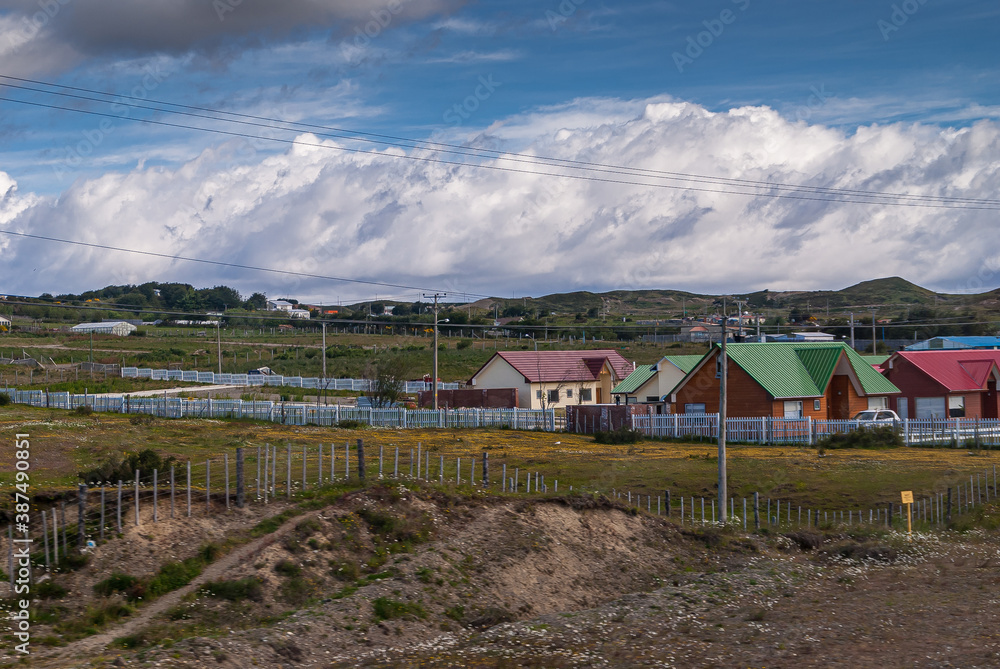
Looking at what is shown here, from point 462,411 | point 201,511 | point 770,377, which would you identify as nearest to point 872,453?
point 770,377

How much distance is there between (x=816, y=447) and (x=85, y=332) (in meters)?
146

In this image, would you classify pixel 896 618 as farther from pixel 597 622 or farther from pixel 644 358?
pixel 644 358

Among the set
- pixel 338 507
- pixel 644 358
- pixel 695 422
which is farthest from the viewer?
pixel 644 358

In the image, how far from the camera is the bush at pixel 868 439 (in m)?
44.1

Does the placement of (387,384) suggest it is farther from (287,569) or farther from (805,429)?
(287,569)

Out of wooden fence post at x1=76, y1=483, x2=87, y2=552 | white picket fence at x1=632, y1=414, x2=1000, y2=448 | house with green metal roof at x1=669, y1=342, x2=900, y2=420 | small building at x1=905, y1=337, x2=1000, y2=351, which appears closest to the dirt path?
wooden fence post at x1=76, y1=483, x2=87, y2=552

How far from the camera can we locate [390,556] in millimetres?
18391

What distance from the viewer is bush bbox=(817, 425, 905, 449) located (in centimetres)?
4412

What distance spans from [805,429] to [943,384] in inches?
541

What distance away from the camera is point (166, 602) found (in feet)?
49.6

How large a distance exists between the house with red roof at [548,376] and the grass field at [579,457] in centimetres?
1558

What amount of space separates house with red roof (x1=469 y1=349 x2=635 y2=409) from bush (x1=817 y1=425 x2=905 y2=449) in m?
24.9

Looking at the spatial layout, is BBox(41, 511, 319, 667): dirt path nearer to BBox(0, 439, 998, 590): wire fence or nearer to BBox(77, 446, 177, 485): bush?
BBox(0, 439, 998, 590): wire fence

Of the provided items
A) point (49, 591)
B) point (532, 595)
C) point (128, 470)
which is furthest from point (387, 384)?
point (49, 591)
